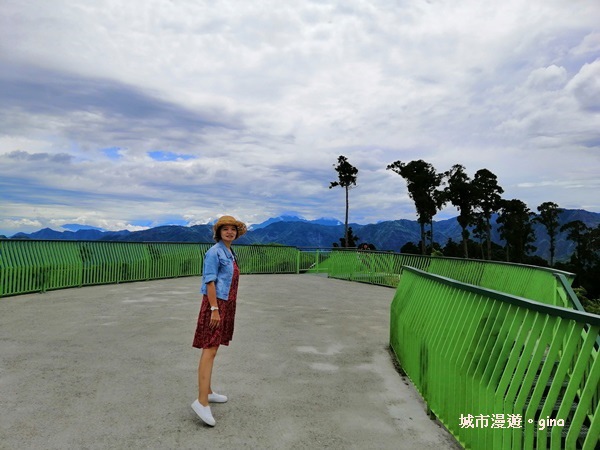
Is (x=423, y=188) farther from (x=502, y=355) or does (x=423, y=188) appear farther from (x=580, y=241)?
(x=502, y=355)

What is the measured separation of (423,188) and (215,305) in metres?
66.3

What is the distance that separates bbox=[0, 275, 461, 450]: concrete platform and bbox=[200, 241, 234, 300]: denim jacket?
1.25 meters

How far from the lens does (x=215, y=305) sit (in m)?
4.37

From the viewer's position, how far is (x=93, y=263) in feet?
52.2

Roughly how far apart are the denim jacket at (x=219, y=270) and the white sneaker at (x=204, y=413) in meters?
A: 1.03

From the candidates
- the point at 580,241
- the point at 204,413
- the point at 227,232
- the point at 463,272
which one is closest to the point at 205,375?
the point at 204,413

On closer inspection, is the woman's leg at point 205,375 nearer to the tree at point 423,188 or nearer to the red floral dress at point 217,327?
the red floral dress at point 217,327

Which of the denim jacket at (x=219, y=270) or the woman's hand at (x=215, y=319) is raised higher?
the denim jacket at (x=219, y=270)

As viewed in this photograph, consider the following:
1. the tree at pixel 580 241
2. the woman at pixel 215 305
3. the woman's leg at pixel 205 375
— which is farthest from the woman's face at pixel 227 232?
the tree at pixel 580 241

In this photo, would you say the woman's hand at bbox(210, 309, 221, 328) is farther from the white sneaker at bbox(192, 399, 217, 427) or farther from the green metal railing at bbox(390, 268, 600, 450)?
the green metal railing at bbox(390, 268, 600, 450)

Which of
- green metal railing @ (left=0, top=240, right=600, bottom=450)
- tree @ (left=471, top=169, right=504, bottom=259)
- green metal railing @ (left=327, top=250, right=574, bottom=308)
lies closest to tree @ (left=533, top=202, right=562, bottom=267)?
tree @ (left=471, top=169, right=504, bottom=259)

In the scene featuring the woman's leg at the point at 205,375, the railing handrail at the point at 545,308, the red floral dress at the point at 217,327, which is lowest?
the woman's leg at the point at 205,375

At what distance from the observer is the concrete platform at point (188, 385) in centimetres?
402

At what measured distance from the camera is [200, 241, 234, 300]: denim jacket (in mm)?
4410
